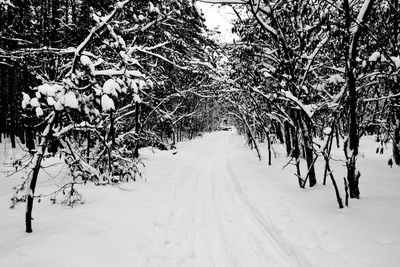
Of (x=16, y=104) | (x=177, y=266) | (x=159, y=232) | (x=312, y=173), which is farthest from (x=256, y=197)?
(x=16, y=104)

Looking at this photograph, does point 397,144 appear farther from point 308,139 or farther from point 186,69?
point 186,69

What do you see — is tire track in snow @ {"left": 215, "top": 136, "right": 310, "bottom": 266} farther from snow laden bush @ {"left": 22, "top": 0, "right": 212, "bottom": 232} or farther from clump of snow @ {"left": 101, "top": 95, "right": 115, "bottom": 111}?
snow laden bush @ {"left": 22, "top": 0, "right": 212, "bottom": 232}

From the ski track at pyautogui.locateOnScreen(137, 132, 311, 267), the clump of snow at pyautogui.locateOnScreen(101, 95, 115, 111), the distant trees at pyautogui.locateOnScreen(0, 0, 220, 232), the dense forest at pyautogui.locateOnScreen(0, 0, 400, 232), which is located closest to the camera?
the clump of snow at pyautogui.locateOnScreen(101, 95, 115, 111)

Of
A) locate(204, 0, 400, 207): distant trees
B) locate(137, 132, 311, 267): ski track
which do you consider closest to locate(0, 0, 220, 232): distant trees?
locate(137, 132, 311, 267): ski track

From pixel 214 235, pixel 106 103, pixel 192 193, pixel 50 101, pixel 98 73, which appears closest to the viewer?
pixel 50 101

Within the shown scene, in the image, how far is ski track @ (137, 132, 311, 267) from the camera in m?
5.04

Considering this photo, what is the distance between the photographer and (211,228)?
6.55 metres

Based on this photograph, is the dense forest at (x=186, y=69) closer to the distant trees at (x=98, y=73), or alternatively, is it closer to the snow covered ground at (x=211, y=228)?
the distant trees at (x=98, y=73)

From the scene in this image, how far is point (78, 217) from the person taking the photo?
21.5 feet

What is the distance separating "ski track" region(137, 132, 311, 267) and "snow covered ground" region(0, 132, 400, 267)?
19 millimetres

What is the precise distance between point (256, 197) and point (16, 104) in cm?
2852

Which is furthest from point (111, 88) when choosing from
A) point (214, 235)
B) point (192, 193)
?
point (192, 193)

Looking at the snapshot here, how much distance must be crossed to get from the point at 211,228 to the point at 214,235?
0.41 meters

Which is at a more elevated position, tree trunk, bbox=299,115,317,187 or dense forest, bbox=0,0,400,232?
dense forest, bbox=0,0,400,232
